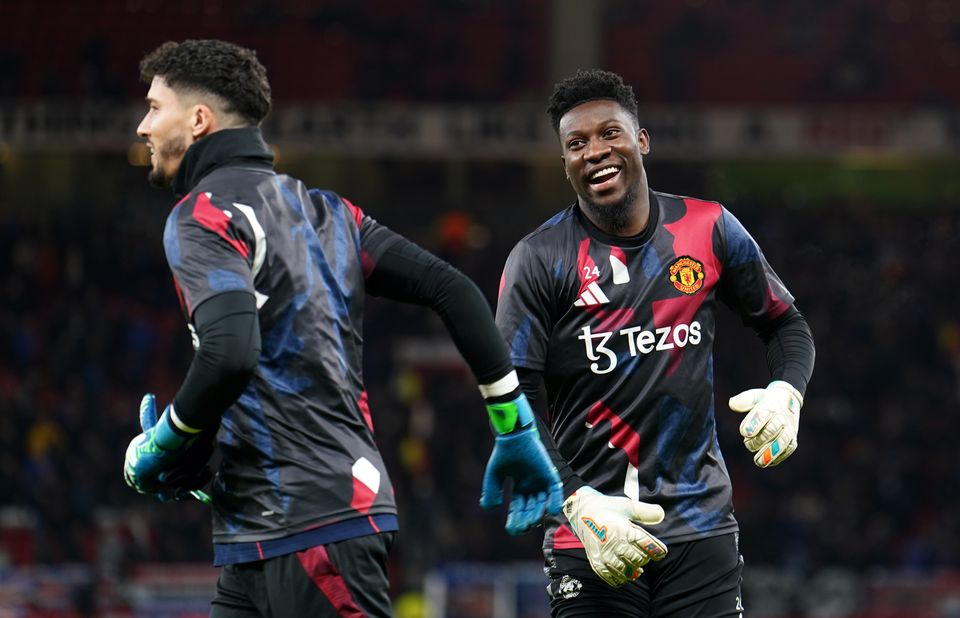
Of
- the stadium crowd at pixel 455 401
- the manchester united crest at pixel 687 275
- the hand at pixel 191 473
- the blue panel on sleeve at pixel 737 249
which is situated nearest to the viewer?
the hand at pixel 191 473

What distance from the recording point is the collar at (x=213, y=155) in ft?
11.4

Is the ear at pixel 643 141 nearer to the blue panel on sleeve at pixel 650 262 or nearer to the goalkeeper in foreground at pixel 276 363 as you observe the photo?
the blue panel on sleeve at pixel 650 262

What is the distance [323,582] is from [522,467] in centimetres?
62

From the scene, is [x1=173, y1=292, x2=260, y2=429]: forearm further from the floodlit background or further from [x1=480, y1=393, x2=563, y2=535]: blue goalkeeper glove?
the floodlit background

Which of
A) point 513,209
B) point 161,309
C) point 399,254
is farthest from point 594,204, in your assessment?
point 513,209

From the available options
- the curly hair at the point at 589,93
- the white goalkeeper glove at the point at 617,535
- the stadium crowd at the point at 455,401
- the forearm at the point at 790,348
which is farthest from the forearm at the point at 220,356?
the stadium crowd at the point at 455,401

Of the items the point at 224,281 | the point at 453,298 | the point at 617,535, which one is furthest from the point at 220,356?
the point at 617,535

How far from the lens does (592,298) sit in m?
4.12

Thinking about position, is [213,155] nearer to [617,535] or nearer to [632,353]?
[632,353]

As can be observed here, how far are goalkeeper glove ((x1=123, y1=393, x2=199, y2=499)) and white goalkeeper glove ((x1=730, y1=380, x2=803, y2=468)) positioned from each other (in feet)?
5.21

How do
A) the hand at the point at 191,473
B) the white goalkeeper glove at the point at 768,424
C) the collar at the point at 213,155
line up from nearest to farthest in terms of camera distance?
1. the hand at the point at 191,473
2. the collar at the point at 213,155
3. the white goalkeeper glove at the point at 768,424

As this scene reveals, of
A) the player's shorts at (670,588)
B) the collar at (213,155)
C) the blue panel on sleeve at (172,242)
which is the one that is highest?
the collar at (213,155)

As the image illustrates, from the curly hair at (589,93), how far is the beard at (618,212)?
10.3 inches

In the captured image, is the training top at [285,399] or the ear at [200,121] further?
the ear at [200,121]
